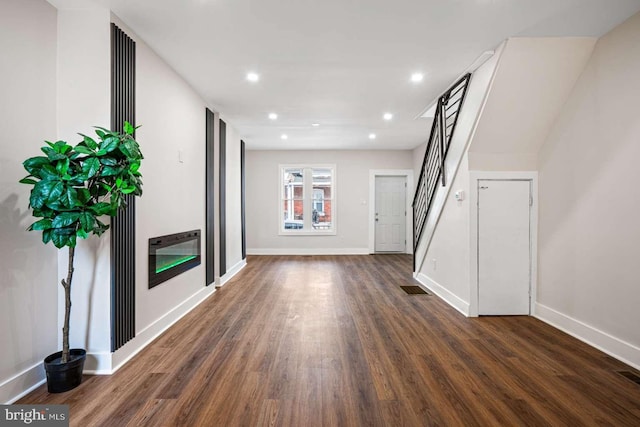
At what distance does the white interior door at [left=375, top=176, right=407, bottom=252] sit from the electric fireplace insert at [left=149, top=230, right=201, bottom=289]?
16.8 ft

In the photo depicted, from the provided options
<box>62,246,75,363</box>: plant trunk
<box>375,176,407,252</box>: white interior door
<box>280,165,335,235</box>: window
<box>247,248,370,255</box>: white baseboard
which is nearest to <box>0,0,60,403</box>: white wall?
<box>62,246,75,363</box>: plant trunk

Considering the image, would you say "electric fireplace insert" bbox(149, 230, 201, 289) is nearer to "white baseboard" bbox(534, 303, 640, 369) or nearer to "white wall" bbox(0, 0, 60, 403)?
"white wall" bbox(0, 0, 60, 403)

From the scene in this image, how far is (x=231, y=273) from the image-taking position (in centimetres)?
525

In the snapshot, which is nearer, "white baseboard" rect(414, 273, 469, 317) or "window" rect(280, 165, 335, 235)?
"white baseboard" rect(414, 273, 469, 317)

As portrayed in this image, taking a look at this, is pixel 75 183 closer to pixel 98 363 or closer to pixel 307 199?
pixel 98 363

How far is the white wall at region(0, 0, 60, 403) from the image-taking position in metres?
1.83

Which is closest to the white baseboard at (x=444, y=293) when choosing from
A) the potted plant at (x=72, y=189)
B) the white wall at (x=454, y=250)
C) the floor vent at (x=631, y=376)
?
the white wall at (x=454, y=250)

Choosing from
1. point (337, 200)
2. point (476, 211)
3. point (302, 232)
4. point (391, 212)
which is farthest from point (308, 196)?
point (476, 211)

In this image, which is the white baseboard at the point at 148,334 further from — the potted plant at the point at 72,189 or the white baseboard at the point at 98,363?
the potted plant at the point at 72,189

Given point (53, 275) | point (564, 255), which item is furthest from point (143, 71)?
point (564, 255)

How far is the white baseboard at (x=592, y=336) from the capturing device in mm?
2299

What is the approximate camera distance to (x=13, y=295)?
187 cm
